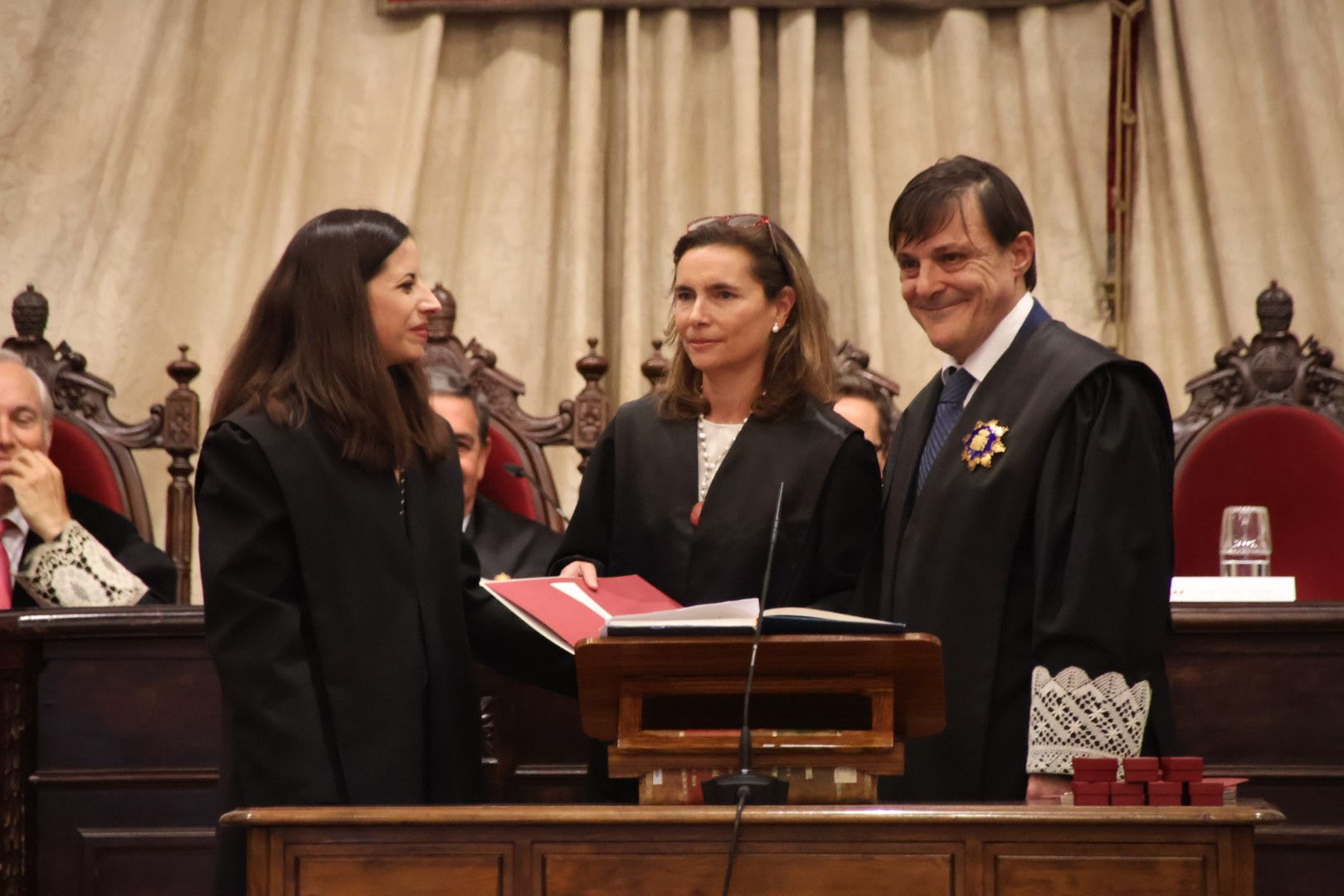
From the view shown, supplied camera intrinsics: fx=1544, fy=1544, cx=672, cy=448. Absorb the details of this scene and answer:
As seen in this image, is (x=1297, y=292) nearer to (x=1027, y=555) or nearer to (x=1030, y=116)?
(x=1030, y=116)

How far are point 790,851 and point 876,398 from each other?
108 inches

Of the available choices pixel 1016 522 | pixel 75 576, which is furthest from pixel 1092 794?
pixel 75 576

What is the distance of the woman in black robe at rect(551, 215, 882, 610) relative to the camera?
2.79m

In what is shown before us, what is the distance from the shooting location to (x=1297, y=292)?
18.4 feet

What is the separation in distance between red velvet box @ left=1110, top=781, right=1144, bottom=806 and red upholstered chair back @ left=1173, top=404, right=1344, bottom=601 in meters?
2.66

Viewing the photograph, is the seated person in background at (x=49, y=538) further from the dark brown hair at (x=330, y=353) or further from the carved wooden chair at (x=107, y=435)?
the dark brown hair at (x=330, y=353)

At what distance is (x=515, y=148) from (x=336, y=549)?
3.76 m

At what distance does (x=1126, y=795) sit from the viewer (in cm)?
186

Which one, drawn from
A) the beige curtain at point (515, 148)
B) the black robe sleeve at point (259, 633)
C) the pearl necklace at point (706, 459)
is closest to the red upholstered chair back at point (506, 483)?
the beige curtain at point (515, 148)

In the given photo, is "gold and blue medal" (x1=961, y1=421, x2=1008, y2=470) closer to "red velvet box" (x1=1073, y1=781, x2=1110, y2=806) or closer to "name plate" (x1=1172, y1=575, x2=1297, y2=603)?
"red velvet box" (x1=1073, y1=781, x2=1110, y2=806)

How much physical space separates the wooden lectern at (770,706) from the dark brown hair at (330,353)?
0.76 meters

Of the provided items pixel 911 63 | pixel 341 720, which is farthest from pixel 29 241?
pixel 341 720

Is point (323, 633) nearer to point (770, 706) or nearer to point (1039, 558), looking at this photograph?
point (770, 706)

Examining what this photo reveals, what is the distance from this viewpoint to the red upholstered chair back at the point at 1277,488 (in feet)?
14.1
